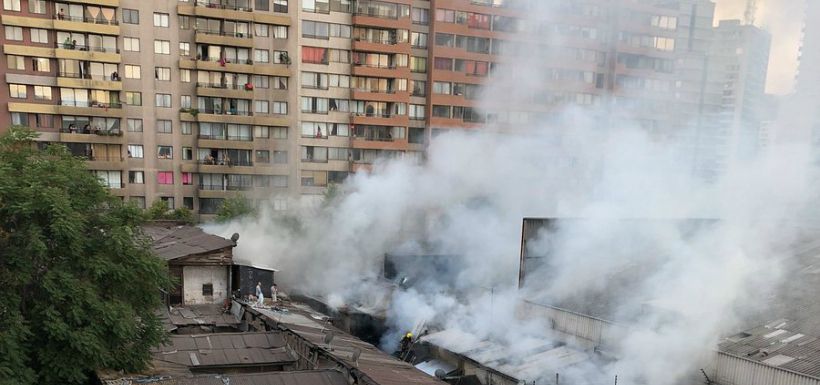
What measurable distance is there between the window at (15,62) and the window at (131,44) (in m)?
5.41

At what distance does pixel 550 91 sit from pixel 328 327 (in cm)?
2575

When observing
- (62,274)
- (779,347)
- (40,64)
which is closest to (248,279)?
(62,274)

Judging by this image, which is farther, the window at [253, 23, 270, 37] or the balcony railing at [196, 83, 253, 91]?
the window at [253, 23, 270, 37]

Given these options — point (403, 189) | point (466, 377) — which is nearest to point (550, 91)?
point (403, 189)

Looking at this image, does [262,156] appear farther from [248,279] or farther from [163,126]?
[248,279]

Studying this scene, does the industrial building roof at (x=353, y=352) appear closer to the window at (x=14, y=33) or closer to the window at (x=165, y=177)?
the window at (x=165, y=177)

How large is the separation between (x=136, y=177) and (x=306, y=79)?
12474 millimetres

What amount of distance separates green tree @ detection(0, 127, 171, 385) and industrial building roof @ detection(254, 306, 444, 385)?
4341 millimetres

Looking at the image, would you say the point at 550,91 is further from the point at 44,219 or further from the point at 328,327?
the point at 44,219

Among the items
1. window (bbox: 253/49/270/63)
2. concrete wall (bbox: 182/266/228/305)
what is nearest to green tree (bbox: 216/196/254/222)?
window (bbox: 253/49/270/63)

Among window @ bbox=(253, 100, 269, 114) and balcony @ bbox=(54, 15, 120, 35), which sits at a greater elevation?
balcony @ bbox=(54, 15, 120, 35)

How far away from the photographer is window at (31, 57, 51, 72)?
3162 cm

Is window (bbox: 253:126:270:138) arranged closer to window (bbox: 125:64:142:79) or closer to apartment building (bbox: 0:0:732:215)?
apartment building (bbox: 0:0:732:215)

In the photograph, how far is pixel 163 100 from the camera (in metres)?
34.3
